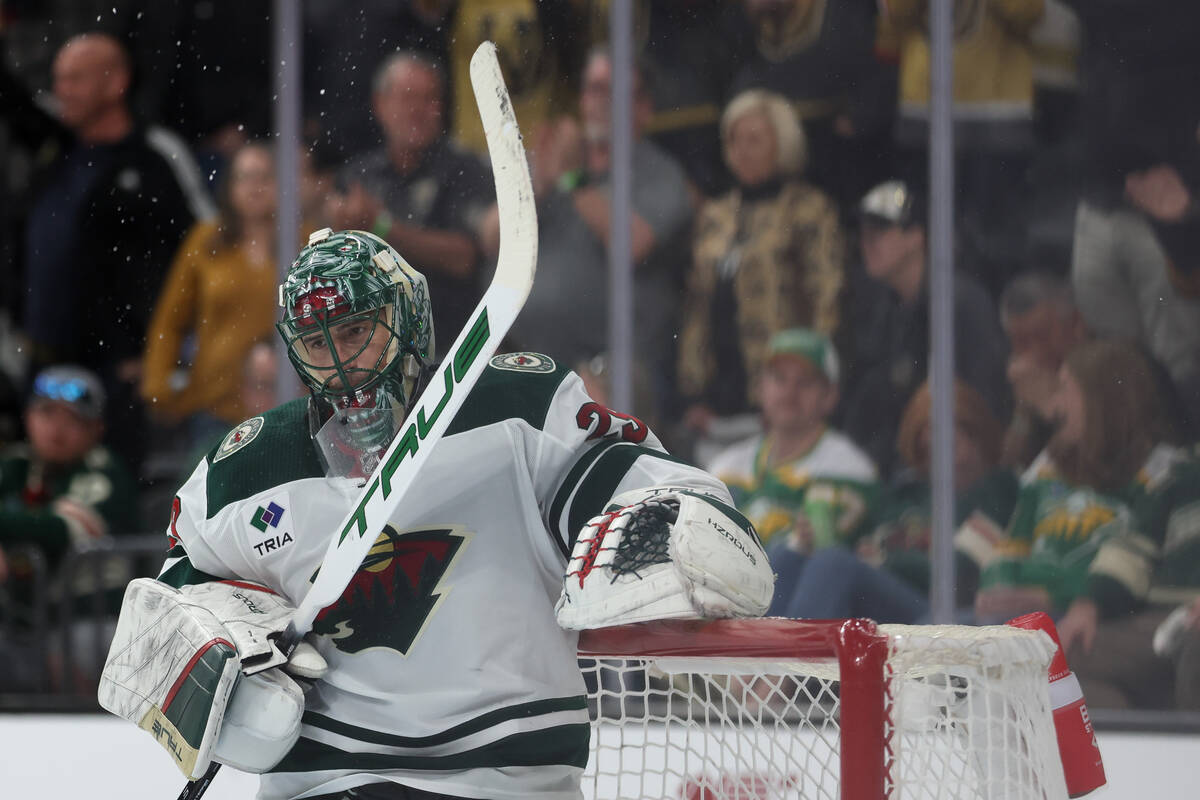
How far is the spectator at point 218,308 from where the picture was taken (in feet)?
11.8

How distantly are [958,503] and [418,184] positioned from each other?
4.66ft

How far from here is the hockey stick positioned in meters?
1.34

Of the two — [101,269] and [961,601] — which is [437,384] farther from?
[101,269]

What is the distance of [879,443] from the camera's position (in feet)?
11.1

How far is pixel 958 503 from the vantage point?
3287mm

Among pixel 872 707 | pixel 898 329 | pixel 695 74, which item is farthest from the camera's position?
pixel 695 74

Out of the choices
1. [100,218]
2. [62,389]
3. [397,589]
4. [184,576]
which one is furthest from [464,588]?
[100,218]

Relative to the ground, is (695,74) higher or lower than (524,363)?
higher

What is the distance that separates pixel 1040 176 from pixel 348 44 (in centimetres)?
161

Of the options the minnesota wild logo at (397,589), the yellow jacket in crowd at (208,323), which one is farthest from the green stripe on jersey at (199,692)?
the yellow jacket in crowd at (208,323)

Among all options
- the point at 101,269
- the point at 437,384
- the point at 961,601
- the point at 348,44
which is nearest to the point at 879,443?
the point at 961,601

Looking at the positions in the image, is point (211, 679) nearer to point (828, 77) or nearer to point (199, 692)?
point (199, 692)

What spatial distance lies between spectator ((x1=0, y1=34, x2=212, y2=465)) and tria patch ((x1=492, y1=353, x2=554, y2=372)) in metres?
2.32

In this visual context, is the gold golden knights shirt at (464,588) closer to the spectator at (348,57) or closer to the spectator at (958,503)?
the spectator at (958,503)
